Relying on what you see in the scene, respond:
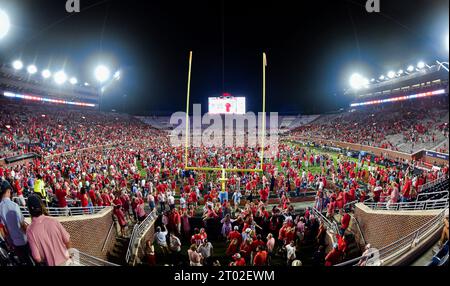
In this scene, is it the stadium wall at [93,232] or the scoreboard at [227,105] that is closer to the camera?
the stadium wall at [93,232]

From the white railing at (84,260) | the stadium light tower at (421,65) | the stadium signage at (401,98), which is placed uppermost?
the stadium light tower at (421,65)

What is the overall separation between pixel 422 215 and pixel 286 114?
54.3 meters

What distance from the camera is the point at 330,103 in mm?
56094

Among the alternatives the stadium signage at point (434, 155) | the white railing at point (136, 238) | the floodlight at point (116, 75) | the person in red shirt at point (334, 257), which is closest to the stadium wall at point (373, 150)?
the stadium signage at point (434, 155)

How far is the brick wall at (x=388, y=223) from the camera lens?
572 cm

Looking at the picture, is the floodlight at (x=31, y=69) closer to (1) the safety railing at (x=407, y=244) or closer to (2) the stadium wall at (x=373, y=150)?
(2) the stadium wall at (x=373, y=150)

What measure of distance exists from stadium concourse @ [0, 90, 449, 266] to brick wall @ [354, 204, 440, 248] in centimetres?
47

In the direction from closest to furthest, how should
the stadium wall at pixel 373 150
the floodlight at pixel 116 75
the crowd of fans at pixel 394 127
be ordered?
1. the crowd of fans at pixel 394 127
2. the stadium wall at pixel 373 150
3. the floodlight at pixel 116 75

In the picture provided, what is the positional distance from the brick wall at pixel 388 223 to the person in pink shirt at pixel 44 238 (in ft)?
20.8

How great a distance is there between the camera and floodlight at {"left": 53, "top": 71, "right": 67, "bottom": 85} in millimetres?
40128

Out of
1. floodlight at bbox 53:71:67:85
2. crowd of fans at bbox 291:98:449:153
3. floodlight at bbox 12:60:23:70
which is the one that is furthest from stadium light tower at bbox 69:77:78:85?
crowd of fans at bbox 291:98:449:153

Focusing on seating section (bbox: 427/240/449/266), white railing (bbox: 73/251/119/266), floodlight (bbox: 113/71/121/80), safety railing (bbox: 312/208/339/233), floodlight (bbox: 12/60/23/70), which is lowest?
safety railing (bbox: 312/208/339/233)

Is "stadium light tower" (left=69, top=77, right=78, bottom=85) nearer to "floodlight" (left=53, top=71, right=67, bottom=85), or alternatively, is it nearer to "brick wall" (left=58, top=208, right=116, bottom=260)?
"floodlight" (left=53, top=71, right=67, bottom=85)
